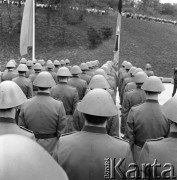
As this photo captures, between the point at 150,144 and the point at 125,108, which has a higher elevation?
the point at 150,144

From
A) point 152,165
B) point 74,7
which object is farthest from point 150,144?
point 74,7

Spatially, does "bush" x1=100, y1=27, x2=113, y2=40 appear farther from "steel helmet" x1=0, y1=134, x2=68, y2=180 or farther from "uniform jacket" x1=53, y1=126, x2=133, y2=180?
"steel helmet" x1=0, y1=134, x2=68, y2=180

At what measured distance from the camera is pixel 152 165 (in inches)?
106

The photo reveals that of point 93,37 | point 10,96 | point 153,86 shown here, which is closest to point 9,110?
point 10,96

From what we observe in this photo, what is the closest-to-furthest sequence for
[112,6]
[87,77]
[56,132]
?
[56,132] → [87,77] → [112,6]

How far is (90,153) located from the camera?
2.60m

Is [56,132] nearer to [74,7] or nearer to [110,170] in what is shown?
[110,170]

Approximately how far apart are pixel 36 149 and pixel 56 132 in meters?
3.51

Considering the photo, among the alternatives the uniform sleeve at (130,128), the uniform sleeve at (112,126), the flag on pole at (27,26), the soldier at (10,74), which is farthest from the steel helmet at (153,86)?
the flag on pole at (27,26)

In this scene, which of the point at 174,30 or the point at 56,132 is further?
the point at 174,30

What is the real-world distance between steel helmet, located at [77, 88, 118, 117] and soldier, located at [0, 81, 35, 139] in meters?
0.70

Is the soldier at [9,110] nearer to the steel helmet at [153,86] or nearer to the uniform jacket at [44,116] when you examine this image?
the uniform jacket at [44,116]

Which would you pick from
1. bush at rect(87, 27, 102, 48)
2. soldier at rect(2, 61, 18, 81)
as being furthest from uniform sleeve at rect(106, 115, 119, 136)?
bush at rect(87, 27, 102, 48)

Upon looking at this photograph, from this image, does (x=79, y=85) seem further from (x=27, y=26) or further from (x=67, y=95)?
(x=27, y=26)
